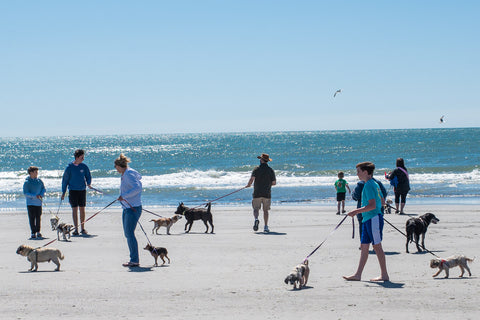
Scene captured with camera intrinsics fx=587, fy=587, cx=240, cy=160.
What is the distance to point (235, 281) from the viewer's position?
6773 millimetres

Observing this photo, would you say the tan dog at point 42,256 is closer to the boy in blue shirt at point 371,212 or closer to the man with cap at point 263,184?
the boy in blue shirt at point 371,212

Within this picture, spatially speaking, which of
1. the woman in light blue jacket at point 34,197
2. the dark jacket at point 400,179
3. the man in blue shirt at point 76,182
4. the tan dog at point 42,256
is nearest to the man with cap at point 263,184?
the man in blue shirt at point 76,182

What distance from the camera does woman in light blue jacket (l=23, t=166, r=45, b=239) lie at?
1066 centimetres

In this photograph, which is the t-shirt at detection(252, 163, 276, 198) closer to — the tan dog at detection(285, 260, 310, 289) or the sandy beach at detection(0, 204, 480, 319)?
the sandy beach at detection(0, 204, 480, 319)

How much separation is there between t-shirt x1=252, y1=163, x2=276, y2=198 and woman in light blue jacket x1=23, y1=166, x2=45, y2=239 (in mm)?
4057

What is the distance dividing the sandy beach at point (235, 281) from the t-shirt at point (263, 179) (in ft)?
2.65

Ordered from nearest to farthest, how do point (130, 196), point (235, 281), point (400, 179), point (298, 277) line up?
point (298, 277), point (235, 281), point (130, 196), point (400, 179)

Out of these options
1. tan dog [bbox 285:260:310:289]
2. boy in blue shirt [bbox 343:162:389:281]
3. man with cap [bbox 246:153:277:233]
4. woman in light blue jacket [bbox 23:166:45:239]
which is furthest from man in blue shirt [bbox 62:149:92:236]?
boy in blue shirt [bbox 343:162:389:281]

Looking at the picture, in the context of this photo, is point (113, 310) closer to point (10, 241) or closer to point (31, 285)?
point (31, 285)

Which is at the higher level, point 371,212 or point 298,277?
point 371,212

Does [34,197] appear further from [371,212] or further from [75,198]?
[371,212]

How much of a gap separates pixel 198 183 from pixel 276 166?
14.3 meters

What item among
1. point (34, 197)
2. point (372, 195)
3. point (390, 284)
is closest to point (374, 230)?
point (372, 195)

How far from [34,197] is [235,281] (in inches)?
215
